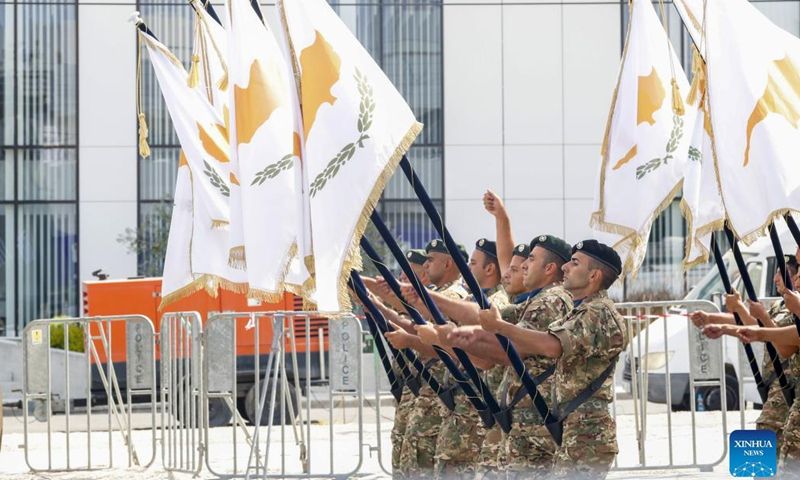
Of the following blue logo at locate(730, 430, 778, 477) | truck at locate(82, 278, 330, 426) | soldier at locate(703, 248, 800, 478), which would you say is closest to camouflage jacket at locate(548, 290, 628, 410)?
blue logo at locate(730, 430, 778, 477)

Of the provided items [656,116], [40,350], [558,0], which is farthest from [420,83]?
[656,116]

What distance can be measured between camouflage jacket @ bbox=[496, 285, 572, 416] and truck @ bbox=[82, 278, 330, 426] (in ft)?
34.6

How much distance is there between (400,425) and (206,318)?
1005 centimetres

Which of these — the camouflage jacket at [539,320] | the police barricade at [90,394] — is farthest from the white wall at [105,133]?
the camouflage jacket at [539,320]

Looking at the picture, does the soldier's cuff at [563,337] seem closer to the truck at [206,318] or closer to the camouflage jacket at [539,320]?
the camouflage jacket at [539,320]

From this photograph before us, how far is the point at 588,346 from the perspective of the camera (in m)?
6.96

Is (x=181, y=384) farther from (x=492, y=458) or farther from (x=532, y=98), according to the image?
(x=532, y=98)

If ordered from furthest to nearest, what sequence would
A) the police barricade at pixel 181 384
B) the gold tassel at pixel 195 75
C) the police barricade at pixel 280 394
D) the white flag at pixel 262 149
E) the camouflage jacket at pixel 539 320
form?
the police barricade at pixel 181 384 < the gold tassel at pixel 195 75 < the police barricade at pixel 280 394 < the white flag at pixel 262 149 < the camouflage jacket at pixel 539 320

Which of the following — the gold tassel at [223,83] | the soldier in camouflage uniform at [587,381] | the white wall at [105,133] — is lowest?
the soldier in camouflage uniform at [587,381]

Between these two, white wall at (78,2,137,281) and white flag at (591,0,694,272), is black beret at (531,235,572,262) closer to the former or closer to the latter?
white flag at (591,0,694,272)

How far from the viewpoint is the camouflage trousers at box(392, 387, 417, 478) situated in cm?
884

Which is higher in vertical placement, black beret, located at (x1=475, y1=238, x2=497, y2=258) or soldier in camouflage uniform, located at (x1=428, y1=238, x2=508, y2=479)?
black beret, located at (x1=475, y1=238, x2=497, y2=258)

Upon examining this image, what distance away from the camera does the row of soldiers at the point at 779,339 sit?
807 cm

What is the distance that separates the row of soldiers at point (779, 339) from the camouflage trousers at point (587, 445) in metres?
1.26
